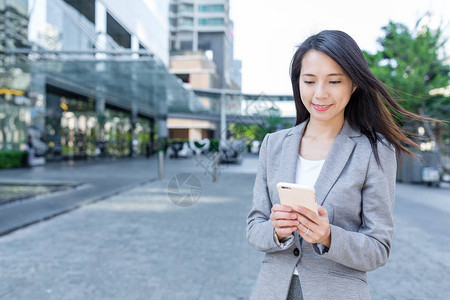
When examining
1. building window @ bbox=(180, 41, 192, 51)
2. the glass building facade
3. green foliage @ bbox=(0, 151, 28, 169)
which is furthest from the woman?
building window @ bbox=(180, 41, 192, 51)

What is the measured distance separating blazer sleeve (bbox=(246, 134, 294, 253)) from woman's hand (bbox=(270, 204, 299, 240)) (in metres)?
0.12

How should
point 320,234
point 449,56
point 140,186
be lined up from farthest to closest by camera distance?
1. point 449,56
2. point 140,186
3. point 320,234

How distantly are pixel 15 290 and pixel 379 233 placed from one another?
12.8 feet

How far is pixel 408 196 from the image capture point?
38.8 feet

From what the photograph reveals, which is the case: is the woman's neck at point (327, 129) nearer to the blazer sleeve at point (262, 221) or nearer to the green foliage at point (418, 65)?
the blazer sleeve at point (262, 221)

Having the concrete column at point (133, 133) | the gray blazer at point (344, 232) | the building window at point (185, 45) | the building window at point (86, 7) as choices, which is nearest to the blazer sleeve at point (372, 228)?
the gray blazer at point (344, 232)

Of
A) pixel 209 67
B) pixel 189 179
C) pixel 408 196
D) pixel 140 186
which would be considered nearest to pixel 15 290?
pixel 189 179

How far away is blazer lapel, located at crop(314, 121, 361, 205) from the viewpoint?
1491 mm

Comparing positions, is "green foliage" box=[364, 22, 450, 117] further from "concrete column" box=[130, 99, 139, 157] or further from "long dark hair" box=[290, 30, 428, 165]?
"concrete column" box=[130, 99, 139, 157]

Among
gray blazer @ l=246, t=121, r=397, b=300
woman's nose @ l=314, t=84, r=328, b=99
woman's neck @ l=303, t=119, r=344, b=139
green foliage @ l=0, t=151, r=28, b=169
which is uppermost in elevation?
woman's nose @ l=314, t=84, r=328, b=99

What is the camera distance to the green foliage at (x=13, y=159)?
1875 centimetres

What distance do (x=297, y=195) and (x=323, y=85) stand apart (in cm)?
47

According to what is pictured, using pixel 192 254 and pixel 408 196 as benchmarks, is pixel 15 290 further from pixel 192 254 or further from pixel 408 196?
pixel 408 196

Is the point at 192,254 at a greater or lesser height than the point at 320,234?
lesser
